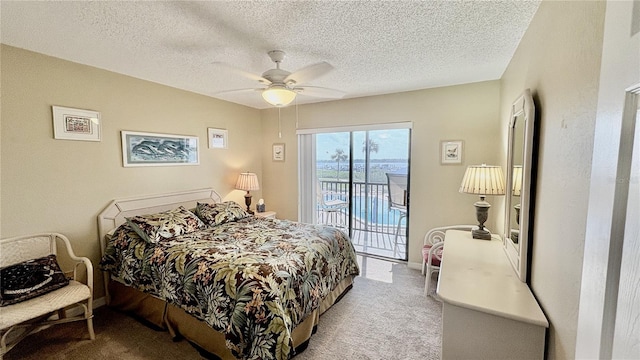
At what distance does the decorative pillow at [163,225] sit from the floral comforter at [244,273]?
73 millimetres

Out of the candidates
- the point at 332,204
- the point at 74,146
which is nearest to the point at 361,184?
the point at 332,204

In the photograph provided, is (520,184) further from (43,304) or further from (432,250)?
(43,304)

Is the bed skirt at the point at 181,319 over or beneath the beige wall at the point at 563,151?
beneath

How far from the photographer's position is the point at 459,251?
201 cm

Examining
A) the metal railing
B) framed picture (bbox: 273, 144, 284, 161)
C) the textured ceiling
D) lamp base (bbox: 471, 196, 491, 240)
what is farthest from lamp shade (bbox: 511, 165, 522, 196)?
framed picture (bbox: 273, 144, 284, 161)

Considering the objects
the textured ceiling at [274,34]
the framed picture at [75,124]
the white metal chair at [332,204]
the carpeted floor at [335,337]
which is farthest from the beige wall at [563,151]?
the framed picture at [75,124]

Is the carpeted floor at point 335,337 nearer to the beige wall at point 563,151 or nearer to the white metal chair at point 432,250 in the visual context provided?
the white metal chair at point 432,250

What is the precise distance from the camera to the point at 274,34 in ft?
6.37

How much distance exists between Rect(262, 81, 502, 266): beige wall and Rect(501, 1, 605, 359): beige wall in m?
1.67

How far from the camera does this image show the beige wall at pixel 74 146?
219 centimetres

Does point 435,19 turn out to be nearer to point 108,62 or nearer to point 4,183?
point 108,62

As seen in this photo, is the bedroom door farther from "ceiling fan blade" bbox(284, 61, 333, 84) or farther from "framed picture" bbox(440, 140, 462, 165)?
"ceiling fan blade" bbox(284, 61, 333, 84)

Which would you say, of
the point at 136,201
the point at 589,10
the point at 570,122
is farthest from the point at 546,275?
the point at 136,201

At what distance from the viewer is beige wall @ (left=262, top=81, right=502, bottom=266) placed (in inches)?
122
